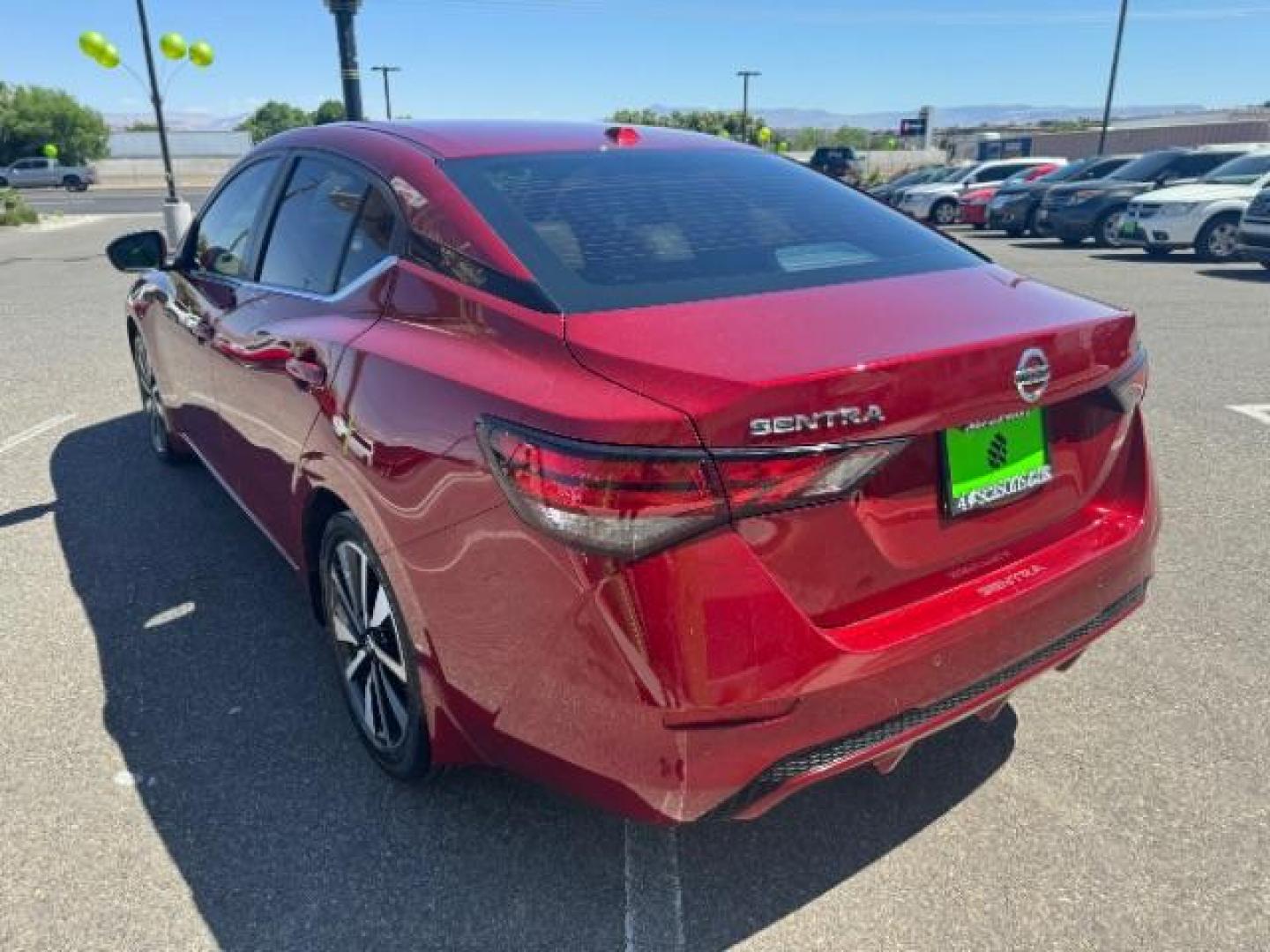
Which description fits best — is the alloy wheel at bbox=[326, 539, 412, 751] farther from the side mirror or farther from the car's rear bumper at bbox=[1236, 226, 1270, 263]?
the car's rear bumper at bbox=[1236, 226, 1270, 263]

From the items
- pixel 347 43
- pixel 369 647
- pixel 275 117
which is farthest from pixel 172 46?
pixel 275 117

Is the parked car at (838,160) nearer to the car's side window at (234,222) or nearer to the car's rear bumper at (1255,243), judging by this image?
the car's rear bumper at (1255,243)

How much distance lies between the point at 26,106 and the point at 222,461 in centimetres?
8241

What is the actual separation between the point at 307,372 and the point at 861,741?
175 centimetres

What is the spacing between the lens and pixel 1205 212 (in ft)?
47.3

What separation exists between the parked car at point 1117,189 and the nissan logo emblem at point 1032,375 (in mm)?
16823

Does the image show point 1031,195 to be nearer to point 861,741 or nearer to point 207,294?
point 207,294

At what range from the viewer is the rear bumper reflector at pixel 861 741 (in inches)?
72.4

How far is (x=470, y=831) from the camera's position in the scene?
7.98 feet

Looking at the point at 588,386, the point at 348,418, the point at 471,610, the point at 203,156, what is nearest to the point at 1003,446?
the point at 588,386

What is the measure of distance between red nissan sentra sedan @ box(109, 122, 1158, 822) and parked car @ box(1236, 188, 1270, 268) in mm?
12120

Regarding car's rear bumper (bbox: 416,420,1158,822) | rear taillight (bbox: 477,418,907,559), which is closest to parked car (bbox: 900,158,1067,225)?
car's rear bumper (bbox: 416,420,1158,822)

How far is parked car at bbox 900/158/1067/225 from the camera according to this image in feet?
83.5

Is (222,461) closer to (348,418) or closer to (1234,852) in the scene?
(348,418)
